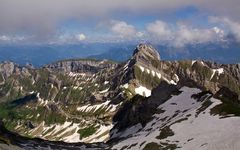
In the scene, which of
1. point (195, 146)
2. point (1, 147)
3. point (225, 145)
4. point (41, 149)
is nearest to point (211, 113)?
point (195, 146)

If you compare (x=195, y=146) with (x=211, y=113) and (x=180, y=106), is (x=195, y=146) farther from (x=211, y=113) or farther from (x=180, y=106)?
(x=180, y=106)

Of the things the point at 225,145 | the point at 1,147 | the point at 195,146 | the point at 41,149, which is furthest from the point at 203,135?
the point at 41,149

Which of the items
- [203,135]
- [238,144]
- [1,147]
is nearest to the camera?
[1,147]

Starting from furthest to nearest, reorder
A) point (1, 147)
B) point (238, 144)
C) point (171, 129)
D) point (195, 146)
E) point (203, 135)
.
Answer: point (171, 129), point (203, 135), point (195, 146), point (238, 144), point (1, 147)

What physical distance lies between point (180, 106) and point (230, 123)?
248 ft

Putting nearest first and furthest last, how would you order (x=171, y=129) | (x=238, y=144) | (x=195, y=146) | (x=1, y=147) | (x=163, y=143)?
1. (x=1, y=147)
2. (x=238, y=144)
3. (x=195, y=146)
4. (x=163, y=143)
5. (x=171, y=129)

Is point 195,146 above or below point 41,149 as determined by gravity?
above

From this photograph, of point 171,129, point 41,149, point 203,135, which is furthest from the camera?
point 41,149

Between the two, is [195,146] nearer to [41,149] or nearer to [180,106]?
[41,149]

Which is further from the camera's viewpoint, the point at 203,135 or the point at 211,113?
the point at 211,113

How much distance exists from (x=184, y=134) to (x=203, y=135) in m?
11.7

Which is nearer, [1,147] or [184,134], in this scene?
[1,147]

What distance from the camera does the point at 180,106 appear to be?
19900cm

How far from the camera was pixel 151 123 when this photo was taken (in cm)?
19675
